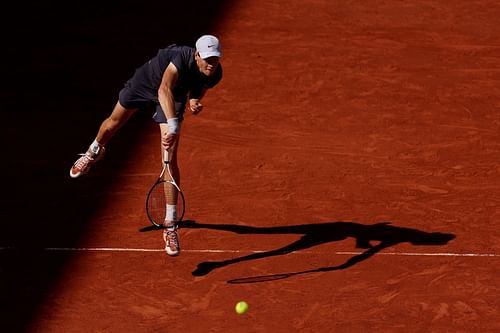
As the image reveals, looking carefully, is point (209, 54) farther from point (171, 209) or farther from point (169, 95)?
point (171, 209)

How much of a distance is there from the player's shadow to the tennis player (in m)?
0.94

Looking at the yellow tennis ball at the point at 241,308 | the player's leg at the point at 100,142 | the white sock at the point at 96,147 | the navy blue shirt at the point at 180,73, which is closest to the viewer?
the yellow tennis ball at the point at 241,308

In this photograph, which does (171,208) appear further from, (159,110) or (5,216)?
(5,216)

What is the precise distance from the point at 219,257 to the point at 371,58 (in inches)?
249

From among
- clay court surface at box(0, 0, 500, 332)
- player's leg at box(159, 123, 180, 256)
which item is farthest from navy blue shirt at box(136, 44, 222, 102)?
clay court surface at box(0, 0, 500, 332)

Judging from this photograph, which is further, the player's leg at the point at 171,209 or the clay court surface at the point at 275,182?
the player's leg at the point at 171,209

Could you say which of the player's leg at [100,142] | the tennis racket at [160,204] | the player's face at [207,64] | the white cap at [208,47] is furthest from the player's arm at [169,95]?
the player's leg at [100,142]

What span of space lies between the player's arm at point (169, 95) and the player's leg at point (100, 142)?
991 mm

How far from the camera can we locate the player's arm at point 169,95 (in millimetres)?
9586

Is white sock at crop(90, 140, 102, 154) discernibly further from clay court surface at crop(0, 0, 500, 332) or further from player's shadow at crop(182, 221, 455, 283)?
player's shadow at crop(182, 221, 455, 283)

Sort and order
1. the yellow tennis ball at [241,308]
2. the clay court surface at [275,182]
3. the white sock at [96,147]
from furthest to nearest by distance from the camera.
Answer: the white sock at [96,147] → the clay court surface at [275,182] → the yellow tennis ball at [241,308]

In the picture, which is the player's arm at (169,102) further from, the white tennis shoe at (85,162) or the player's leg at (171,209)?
the white tennis shoe at (85,162)

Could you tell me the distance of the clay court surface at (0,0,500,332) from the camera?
9680 mm

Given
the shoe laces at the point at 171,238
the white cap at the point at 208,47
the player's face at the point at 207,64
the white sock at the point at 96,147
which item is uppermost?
the white cap at the point at 208,47
